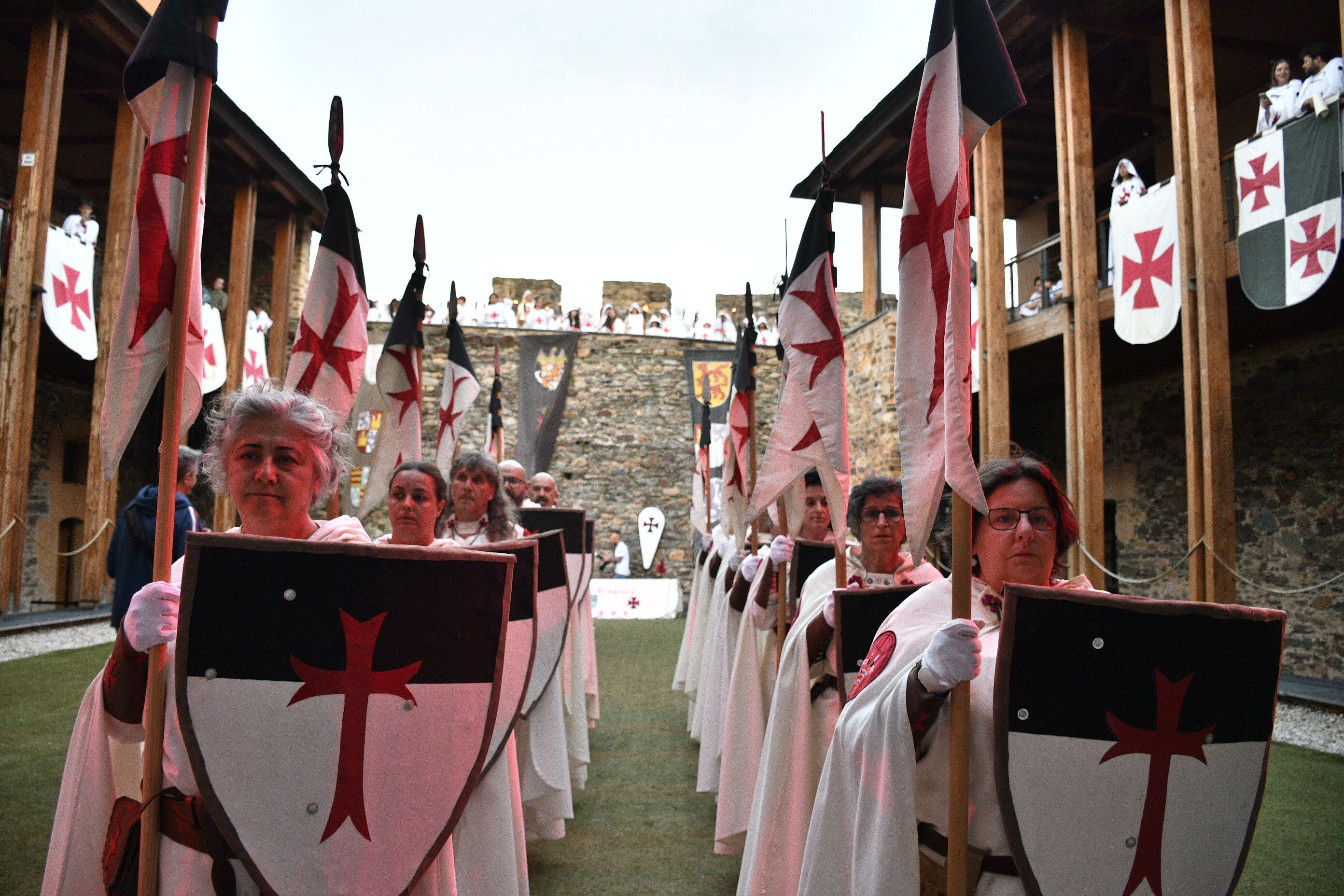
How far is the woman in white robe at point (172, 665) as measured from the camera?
162cm

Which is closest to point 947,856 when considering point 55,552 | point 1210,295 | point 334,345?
point 334,345

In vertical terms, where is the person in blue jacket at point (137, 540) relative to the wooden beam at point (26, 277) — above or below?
below

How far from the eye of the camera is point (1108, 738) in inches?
61.2

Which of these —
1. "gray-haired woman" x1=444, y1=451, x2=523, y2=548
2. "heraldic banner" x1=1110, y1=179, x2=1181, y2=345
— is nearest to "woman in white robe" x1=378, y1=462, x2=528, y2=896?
"gray-haired woman" x1=444, y1=451, x2=523, y2=548

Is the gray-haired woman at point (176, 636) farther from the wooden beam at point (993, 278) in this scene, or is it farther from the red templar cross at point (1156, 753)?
the wooden beam at point (993, 278)

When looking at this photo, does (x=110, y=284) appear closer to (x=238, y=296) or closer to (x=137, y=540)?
(x=238, y=296)

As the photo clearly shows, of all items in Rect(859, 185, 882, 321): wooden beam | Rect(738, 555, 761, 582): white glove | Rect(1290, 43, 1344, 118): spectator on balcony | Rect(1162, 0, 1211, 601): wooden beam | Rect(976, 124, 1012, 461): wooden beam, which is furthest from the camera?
Rect(859, 185, 882, 321): wooden beam

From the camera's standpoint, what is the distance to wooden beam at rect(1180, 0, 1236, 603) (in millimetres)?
6320

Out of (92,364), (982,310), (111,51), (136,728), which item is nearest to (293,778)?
(136,728)

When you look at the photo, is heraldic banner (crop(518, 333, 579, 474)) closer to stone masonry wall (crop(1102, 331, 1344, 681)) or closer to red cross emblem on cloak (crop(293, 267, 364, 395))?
stone masonry wall (crop(1102, 331, 1344, 681))

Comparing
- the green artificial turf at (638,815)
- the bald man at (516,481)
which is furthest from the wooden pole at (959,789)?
the bald man at (516,481)

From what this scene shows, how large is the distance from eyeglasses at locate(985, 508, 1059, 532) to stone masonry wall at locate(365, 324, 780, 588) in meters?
16.4

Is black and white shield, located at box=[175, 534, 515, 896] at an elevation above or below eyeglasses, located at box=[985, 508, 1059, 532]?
below

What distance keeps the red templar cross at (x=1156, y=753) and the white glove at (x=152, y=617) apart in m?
1.74
